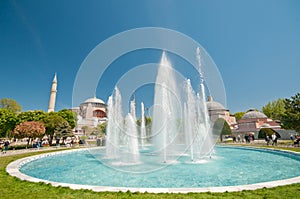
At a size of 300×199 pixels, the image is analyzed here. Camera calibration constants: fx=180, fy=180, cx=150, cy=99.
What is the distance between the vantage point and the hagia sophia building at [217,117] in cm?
4041

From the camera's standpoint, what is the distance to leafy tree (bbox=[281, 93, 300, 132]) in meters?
23.0

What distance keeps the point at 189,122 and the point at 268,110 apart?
58193 mm

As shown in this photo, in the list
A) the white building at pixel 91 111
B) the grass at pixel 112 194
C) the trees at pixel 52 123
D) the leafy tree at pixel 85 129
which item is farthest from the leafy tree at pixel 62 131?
the white building at pixel 91 111

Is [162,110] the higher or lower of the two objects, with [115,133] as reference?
higher

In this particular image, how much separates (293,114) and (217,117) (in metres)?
25.7

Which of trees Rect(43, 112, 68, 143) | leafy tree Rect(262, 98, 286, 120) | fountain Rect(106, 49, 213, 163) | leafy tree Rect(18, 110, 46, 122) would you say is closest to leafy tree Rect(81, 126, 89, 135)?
leafy tree Rect(18, 110, 46, 122)

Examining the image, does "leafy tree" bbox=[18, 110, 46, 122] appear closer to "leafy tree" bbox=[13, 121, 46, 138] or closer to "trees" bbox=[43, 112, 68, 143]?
"trees" bbox=[43, 112, 68, 143]

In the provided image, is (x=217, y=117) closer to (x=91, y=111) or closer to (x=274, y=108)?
(x=274, y=108)

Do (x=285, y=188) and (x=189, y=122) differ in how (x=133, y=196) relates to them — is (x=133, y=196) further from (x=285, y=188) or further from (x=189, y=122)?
(x=189, y=122)

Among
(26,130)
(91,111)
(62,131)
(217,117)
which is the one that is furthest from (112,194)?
(91,111)

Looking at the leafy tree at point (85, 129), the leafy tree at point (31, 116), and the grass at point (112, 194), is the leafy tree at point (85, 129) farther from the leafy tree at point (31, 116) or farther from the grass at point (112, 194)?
the grass at point (112, 194)

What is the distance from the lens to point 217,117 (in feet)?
160

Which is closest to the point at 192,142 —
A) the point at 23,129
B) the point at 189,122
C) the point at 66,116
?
the point at 189,122

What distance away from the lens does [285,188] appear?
472cm
